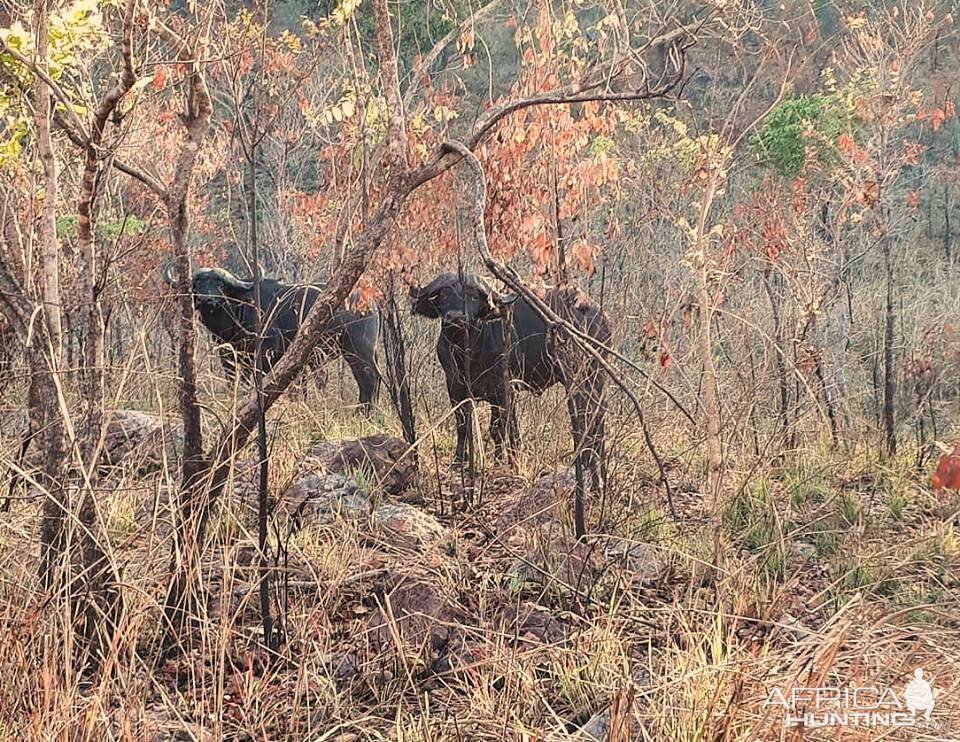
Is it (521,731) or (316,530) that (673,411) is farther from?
(521,731)

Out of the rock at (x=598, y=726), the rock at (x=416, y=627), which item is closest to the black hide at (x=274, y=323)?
the rock at (x=416, y=627)

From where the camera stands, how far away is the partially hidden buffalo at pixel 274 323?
7051 millimetres

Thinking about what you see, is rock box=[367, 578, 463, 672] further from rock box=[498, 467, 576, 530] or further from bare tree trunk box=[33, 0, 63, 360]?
bare tree trunk box=[33, 0, 63, 360]

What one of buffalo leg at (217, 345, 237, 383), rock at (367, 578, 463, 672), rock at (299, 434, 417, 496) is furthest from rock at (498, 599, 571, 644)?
rock at (299, 434, 417, 496)

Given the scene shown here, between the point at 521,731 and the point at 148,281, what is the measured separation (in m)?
7.47

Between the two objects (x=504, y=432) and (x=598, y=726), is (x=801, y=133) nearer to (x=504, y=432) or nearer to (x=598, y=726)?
(x=504, y=432)

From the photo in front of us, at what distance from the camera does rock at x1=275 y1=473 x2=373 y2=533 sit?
4594 mm

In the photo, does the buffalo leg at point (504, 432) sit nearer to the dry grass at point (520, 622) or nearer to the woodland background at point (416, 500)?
the woodland background at point (416, 500)

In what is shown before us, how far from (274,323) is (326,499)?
117 inches

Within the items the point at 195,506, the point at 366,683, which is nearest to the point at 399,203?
the point at 195,506

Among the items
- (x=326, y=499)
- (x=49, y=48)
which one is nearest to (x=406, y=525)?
(x=326, y=499)

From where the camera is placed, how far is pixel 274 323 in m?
7.51

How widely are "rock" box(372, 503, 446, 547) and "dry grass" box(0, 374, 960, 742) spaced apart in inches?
1.8

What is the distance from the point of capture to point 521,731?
8.43ft
